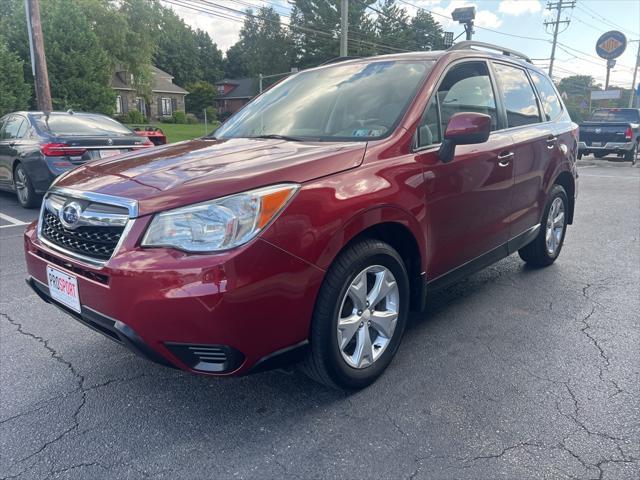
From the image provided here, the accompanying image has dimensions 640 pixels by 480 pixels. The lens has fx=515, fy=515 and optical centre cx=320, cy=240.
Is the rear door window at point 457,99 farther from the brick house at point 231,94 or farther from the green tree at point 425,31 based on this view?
the brick house at point 231,94

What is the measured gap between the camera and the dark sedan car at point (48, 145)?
24.4 ft

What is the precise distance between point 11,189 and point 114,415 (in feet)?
24.8

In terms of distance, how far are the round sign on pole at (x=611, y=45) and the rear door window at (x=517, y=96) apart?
36.1m

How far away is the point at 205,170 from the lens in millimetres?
2428

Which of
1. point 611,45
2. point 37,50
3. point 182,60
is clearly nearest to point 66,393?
point 37,50

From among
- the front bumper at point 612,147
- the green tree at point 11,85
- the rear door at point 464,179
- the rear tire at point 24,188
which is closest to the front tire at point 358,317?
the rear door at point 464,179

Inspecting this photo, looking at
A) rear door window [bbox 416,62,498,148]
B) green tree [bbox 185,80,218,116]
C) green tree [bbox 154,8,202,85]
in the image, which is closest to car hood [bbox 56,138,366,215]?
rear door window [bbox 416,62,498,148]

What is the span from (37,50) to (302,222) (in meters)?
13.2

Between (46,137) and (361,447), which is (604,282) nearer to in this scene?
(361,447)

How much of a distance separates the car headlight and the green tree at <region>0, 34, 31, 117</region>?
1996cm

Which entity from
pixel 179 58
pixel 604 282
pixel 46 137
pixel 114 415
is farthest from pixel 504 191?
pixel 179 58

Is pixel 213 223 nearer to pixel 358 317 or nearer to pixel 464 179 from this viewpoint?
pixel 358 317

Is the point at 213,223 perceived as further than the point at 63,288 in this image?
No

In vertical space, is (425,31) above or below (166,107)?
above
